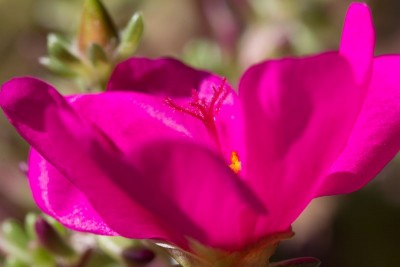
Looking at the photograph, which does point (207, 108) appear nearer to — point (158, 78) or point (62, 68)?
point (158, 78)

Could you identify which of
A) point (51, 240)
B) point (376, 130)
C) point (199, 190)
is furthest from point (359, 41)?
point (51, 240)

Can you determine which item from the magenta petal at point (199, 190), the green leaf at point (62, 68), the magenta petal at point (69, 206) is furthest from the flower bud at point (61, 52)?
the magenta petal at point (199, 190)

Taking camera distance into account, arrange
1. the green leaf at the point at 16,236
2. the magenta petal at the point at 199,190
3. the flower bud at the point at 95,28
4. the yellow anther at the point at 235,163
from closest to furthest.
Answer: the magenta petal at the point at 199,190, the yellow anther at the point at 235,163, the flower bud at the point at 95,28, the green leaf at the point at 16,236

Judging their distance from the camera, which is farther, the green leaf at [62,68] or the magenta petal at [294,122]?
the green leaf at [62,68]

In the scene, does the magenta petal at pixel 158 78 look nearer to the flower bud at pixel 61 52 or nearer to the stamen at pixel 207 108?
the stamen at pixel 207 108

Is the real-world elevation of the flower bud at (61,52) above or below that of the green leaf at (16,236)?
above

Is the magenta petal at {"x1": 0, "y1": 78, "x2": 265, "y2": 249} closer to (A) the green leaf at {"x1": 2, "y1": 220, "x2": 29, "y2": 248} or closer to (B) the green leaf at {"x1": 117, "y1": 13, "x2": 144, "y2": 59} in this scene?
(B) the green leaf at {"x1": 117, "y1": 13, "x2": 144, "y2": 59}

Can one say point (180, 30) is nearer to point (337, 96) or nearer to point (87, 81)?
point (87, 81)
